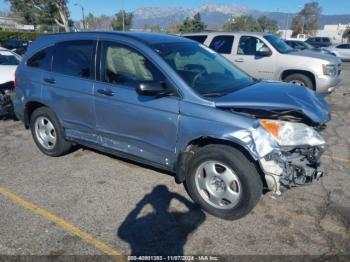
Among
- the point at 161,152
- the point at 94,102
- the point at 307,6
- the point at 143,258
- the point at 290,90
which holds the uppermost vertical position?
the point at 307,6

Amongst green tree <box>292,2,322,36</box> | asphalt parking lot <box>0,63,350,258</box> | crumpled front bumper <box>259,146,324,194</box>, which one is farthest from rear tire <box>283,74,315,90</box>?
green tree <box>292,2,322,36</box>

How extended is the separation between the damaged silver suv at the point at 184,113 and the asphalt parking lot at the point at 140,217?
0.34 metres

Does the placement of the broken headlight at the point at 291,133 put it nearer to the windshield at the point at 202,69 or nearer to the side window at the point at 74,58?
the windshield at the point at 202,69

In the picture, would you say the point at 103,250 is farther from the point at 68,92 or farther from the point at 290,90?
the point at 290,90

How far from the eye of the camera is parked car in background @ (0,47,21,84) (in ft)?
23.5

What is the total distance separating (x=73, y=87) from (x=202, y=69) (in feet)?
5.52

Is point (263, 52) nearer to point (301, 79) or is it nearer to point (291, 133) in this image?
point (301, 79)

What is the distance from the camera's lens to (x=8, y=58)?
8.89 metres

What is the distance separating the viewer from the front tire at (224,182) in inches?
130

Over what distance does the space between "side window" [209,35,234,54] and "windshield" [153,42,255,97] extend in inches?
193

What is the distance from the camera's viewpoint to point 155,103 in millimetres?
3705

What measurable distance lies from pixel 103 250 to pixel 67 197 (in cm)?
114

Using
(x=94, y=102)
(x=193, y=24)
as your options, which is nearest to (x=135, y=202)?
(x=94, y=102)

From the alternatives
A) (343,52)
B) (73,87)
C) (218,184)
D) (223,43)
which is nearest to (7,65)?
(73,87)
